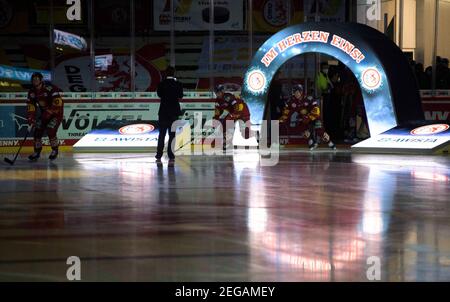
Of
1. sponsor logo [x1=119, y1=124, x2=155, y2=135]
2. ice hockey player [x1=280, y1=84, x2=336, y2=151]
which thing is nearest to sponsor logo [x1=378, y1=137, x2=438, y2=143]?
ice hockey player [x1=280, y1=84, x2=336, y2=151]

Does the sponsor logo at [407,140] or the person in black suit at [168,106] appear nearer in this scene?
the person in black suit at [168,106]

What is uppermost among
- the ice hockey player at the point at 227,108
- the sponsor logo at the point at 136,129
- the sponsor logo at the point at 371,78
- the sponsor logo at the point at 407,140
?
the sponsor logo at the point at 371,78

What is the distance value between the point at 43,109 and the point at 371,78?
8.12 m

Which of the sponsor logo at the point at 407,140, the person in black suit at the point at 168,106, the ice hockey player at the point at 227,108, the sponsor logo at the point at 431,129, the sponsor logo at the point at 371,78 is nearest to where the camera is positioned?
the person in black suit at the point at 168,106

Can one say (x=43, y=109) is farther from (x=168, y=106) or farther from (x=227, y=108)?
(x=227, y=108)

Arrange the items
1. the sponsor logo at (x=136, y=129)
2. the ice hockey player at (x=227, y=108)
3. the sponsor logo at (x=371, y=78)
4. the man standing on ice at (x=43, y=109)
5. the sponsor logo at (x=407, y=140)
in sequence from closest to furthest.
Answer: the man standing on ice at (x=43, y=109)
the sponsor logo at (x=407, y=140)
the sponsor logo at (x=371, y=78)
the sponsor logo at (x=136, y=129)
the ice hockey player at (x=227, y=108)

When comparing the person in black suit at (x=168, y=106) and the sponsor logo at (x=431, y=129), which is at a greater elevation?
the person in black suit at (x=168, y=106)

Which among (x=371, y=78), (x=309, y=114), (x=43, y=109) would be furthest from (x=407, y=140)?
(x=43, y=109)

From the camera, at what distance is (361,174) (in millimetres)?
14203

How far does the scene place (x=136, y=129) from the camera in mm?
22297

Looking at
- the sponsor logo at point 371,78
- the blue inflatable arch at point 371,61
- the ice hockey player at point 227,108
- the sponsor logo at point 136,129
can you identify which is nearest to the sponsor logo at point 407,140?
the blue inflatable arch at point 371,61

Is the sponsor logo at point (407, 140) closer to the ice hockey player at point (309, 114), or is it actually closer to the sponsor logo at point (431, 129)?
the sponsor logo at point (431, 129)

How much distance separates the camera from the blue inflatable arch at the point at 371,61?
21078mm

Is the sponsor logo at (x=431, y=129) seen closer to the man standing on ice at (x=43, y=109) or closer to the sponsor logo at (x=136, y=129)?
the sponsor logo at (x=136, y=129)
